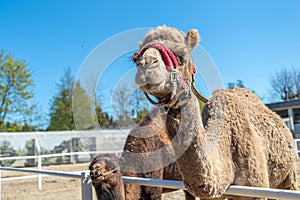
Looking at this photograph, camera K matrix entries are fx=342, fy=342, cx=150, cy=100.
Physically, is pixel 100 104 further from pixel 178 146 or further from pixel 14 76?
pixel 14 76

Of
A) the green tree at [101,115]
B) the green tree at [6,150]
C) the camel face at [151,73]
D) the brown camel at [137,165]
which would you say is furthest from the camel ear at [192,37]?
the green tree at [6,150]

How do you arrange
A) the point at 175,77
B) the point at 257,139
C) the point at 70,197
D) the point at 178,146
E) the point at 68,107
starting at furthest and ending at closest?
the point at 68,107, the point at 70,197, the point at 257,139, the point at 178,146, the point at 175,77

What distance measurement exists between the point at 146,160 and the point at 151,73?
300cm

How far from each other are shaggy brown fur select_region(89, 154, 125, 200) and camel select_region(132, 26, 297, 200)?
1.11 meters

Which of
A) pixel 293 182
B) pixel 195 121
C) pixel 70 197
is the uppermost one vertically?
pixel 195 121

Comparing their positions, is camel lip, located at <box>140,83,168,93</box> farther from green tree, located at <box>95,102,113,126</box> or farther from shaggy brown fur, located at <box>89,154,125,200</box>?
shaggy brown fur, located at <box>89,154,125,200</box>

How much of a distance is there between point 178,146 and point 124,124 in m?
0.59

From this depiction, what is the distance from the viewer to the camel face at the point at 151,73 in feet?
6.11

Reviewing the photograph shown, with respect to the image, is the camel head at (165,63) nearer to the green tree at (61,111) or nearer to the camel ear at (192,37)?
the camel ear at (192,37)

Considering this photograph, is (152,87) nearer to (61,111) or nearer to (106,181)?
(106,181)

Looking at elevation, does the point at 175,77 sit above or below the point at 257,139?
above

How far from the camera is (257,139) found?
3.28m

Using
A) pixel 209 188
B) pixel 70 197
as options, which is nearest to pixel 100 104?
pixel 209 188

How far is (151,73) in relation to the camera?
1.87 m
